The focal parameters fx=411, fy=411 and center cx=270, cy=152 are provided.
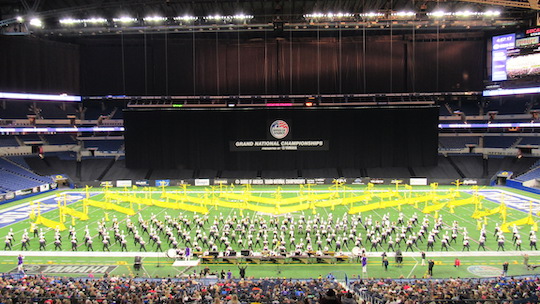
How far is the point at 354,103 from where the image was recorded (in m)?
48.0

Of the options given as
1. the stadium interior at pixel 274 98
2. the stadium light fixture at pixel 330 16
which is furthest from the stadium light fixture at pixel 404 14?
the stadium light fixture at pixel 330 16

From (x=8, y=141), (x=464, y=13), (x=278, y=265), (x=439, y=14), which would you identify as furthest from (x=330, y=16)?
(x=8, y=141)

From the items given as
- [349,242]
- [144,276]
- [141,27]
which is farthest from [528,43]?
[144,276]

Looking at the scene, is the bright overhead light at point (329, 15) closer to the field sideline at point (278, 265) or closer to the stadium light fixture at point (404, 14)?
the stadium light fixture at point (404, 14)

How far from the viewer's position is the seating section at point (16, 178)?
38000mm

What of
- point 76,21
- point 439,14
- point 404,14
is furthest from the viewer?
point 76,21

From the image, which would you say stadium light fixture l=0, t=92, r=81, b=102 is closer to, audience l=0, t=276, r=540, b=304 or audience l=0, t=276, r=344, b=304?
audience l=0, t=276, r=344, b=304

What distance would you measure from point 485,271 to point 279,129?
31.3 metres

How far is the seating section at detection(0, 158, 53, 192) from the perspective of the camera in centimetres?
3800

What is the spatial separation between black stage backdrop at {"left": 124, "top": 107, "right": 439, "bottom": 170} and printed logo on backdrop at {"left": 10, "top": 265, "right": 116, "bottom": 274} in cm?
2887

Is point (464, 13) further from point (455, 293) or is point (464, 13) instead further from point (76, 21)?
point (76, 21)

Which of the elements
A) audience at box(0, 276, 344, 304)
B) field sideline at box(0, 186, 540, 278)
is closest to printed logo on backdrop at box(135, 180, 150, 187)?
field sideline at box(0, 186, 540, 278)

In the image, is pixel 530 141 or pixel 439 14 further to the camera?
pixel 530 141

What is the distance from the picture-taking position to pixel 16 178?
40.0 metres
